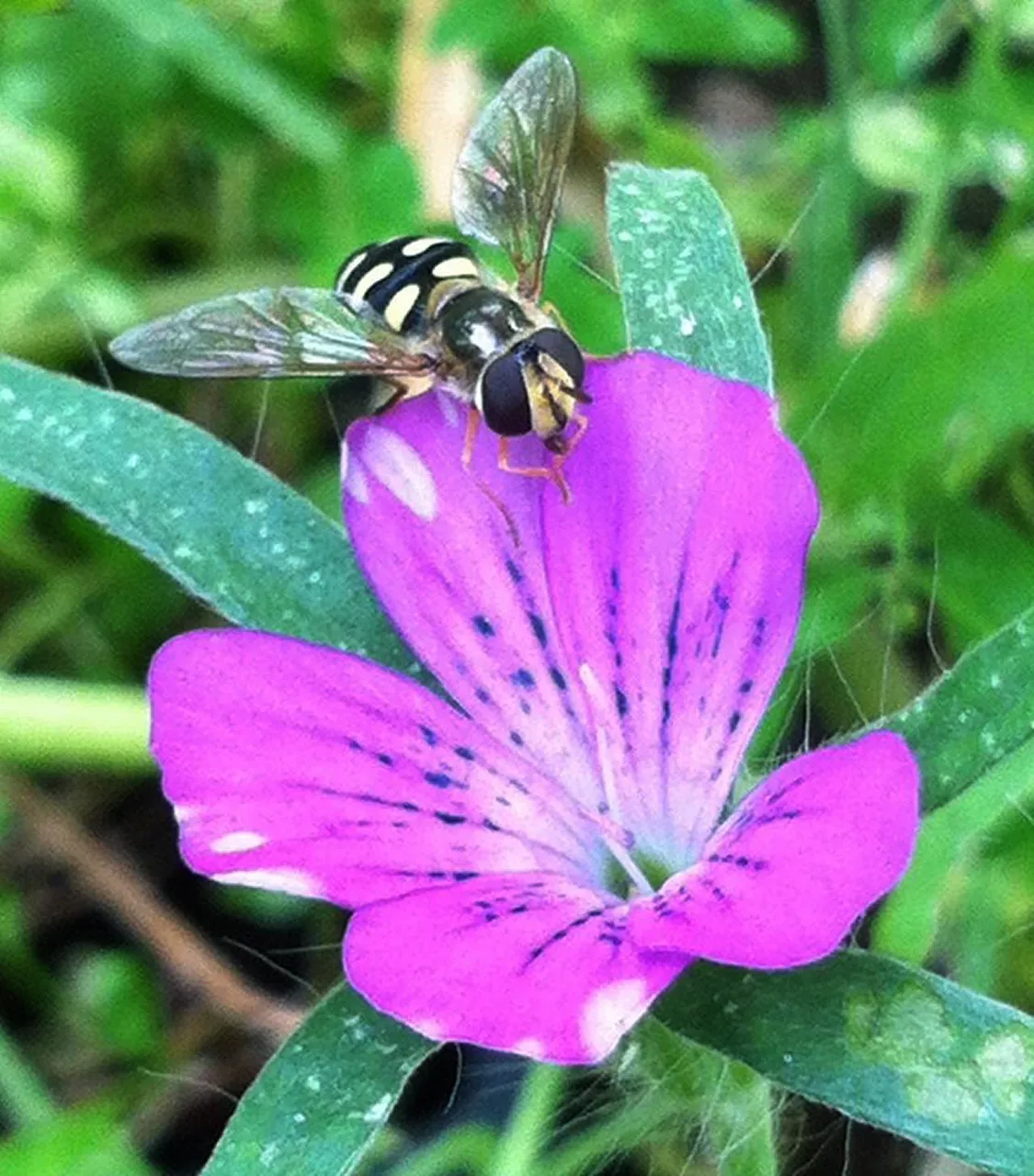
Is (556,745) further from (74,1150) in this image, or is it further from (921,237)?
(921,237)

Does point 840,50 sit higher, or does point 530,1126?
point 840,50

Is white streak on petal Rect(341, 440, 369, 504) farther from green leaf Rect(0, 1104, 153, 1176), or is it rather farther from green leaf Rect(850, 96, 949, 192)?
green leaf Rect(850, 96, 949, 192)

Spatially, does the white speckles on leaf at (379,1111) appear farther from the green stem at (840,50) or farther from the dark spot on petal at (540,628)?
the green stem at (840,50)

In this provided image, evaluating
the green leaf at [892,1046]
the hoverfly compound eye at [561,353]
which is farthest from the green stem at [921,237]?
the green leaf at [892,1046]

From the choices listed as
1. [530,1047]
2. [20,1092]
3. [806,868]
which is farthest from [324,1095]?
[20,1092]

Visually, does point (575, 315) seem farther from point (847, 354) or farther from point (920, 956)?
point (920, 956)

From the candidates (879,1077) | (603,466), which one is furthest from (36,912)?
(879,1077)

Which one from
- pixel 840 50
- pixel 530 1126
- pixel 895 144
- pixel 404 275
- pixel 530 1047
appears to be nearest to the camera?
pixel 530 1047
